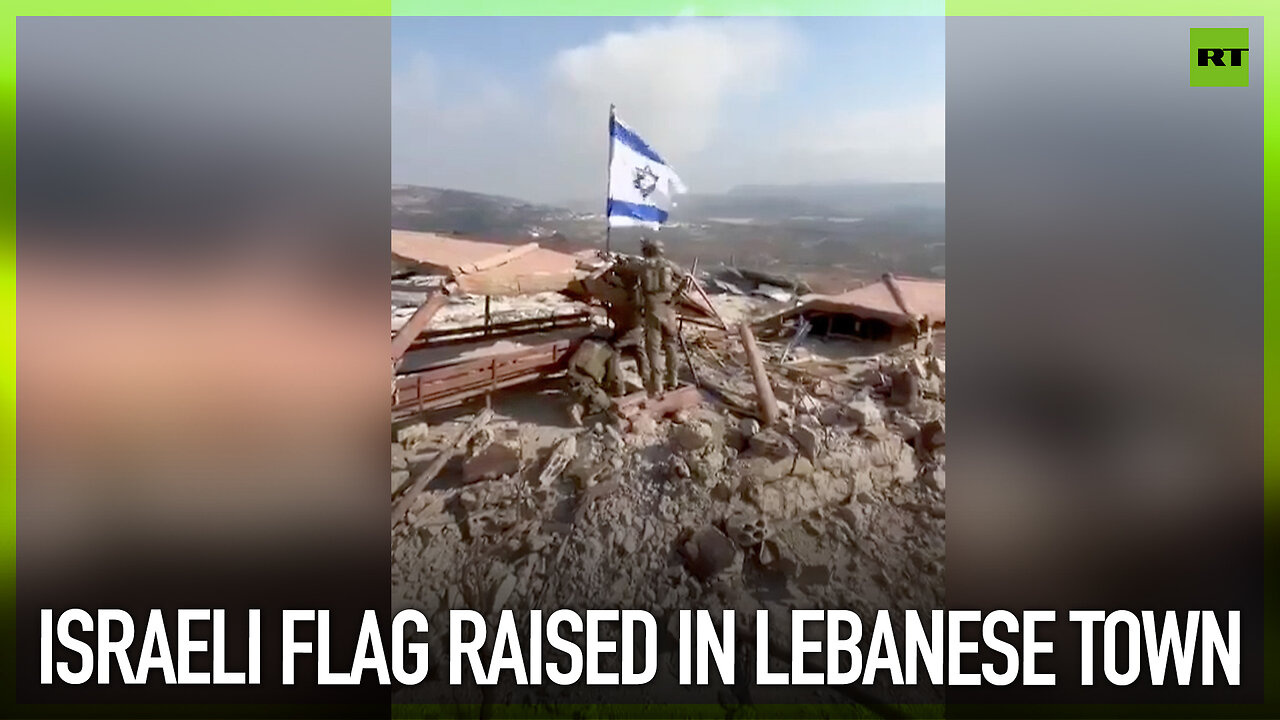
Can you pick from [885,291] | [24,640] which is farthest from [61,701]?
[885,291]

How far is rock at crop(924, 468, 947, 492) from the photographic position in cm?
179

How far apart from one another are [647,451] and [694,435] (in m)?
0.16

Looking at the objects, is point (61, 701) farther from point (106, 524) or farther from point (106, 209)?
point (106, 209)

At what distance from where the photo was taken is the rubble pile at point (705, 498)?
1753 millimetres

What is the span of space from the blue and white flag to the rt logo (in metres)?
1.43

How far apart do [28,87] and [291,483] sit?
132 centimetres

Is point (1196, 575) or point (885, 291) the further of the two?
point (885, 291)

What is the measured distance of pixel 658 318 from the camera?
6.31 feet

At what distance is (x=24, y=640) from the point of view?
171 centimetres

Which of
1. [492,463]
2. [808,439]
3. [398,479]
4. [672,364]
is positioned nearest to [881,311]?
[808,439]

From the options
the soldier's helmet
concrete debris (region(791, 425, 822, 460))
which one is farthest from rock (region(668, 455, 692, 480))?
the soldier's helmet

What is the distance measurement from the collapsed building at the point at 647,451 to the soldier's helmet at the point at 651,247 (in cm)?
6

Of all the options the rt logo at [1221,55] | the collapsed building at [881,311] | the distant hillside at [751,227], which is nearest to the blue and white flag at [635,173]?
the distant hillside at [751,227]

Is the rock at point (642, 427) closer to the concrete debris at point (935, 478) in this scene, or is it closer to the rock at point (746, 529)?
the rock at point (746, 529)
